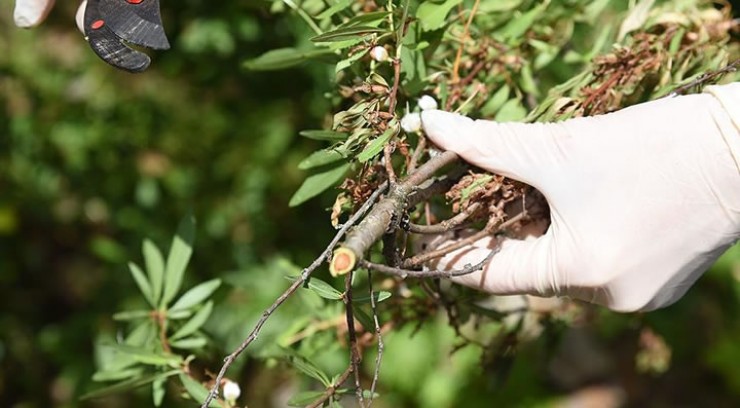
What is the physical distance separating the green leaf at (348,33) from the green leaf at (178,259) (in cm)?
45

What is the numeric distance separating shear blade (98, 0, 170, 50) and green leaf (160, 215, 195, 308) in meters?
0.40

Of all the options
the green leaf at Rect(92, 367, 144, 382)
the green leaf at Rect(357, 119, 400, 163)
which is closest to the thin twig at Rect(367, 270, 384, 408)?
the green leaf at Rect(357, 119, 400, 163)

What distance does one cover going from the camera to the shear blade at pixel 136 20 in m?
0.84

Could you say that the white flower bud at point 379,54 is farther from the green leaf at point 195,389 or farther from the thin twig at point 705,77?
the green leaf at point 195,389

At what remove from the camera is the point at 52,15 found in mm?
2293

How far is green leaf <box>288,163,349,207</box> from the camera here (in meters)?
0.97

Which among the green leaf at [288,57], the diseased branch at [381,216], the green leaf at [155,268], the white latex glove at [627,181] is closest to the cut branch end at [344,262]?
the diseased branch at [381,216]

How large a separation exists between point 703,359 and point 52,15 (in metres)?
2.02

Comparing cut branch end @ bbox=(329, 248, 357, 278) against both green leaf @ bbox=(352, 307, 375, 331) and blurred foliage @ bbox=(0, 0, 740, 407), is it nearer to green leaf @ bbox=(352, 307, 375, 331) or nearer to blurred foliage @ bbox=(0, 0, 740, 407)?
green leaf @ bbox=(352, 307, 375, 331)

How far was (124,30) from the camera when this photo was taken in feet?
2.75

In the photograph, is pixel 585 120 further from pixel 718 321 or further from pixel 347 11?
pixel 718 321

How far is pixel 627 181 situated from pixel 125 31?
536mm

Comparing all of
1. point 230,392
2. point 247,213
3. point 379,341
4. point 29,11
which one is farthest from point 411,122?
point 247,213

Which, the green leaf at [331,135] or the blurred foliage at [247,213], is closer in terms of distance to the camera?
the green leaf at [331,135]
